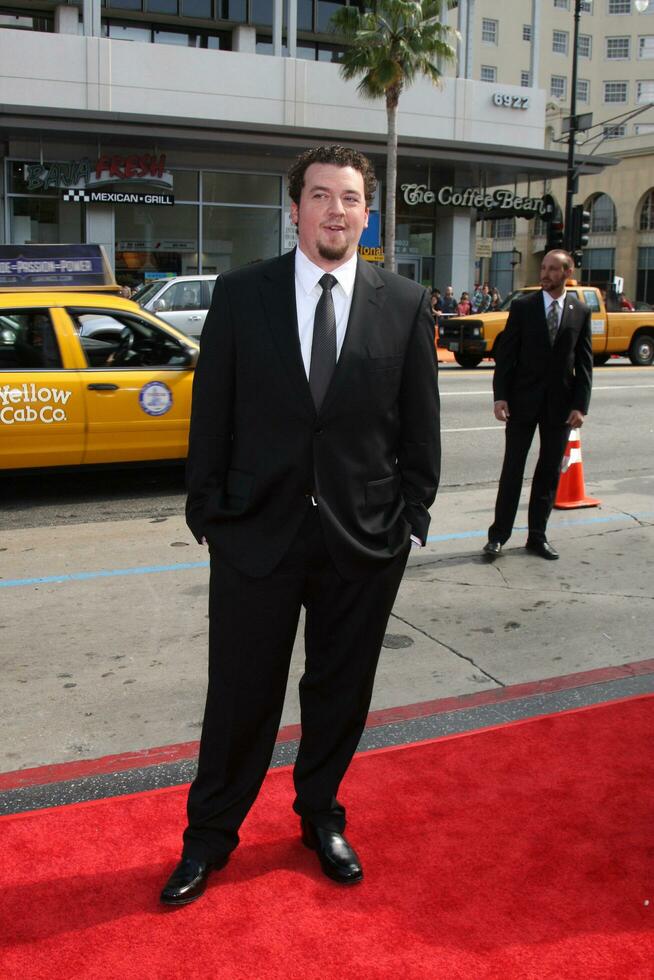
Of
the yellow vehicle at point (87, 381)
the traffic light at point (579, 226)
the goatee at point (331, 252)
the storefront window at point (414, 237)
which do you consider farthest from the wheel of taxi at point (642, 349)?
the goatee at point (331, 252)

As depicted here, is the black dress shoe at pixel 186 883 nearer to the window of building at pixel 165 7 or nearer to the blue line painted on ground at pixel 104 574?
the blue line painted on ground at pixel 104 574

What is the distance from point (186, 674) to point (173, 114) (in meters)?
25.1

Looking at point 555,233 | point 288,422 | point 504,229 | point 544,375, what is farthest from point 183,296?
point 504,229

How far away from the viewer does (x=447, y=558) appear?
6.78 m

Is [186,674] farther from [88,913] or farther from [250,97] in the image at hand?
[250,97]

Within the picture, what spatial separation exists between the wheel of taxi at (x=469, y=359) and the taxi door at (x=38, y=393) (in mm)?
14044

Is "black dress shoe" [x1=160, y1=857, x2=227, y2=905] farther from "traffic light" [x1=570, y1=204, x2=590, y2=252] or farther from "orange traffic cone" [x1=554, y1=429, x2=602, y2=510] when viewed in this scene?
"traffic light" [x1=570, y1=204, x2=590, y2=252]

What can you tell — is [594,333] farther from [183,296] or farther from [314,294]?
[314,294]

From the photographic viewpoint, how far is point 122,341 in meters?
8.58

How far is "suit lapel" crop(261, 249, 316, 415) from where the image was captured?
2861 mm

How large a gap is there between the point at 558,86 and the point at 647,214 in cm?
1458

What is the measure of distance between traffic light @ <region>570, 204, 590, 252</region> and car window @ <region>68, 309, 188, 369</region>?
2046 cm

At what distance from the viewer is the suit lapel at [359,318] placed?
2875 millimetres

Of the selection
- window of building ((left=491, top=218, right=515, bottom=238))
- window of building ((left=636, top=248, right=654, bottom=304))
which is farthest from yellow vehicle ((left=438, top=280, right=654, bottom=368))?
window of building ((left=491, top=218, right=515, bottom=238))
